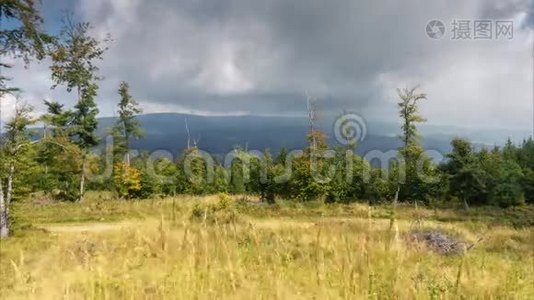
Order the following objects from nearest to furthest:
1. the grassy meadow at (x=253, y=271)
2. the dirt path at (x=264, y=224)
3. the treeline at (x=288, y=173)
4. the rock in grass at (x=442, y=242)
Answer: the grassy meadow at (x=253, y=271), the dirt path at (x=264, y=224), the rock in grass at (x=442, y=242), the treeline at (x=288, y=173)

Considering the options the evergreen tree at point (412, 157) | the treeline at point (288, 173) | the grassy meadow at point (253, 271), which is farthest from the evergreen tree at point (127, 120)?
the grassy meadow at point (253, 271)

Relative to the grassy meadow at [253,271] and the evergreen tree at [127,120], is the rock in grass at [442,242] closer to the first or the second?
the grassy meadow at [253,271]

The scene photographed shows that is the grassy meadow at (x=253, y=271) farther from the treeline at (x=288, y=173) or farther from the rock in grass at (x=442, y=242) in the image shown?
the treeline at (x=288, y=173)

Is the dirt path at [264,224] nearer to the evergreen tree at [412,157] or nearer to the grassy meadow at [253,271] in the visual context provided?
the grassy meadow at [253,271]

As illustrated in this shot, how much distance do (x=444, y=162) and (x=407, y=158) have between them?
11.4 ft

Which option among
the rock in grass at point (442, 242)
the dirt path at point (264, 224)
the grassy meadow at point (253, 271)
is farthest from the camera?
the rock in grass at point (442, 242)

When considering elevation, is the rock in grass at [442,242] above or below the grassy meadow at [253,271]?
below

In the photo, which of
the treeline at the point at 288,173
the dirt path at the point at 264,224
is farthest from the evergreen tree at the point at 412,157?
the dirt path at the point at 264,224

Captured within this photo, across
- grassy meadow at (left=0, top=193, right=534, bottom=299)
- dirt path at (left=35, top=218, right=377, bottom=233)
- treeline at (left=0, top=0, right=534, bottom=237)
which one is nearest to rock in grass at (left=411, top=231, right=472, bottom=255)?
dirt path at (left=35, top=218, right=377, bottom=233)

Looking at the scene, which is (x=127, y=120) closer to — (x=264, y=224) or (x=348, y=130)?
(x=348, y=130)

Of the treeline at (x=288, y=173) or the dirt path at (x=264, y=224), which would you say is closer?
the dirt path at (x=264, y=224)

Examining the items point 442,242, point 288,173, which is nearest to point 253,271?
point 442,242

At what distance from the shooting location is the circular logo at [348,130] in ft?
143

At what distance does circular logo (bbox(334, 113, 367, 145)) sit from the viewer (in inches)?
1719
